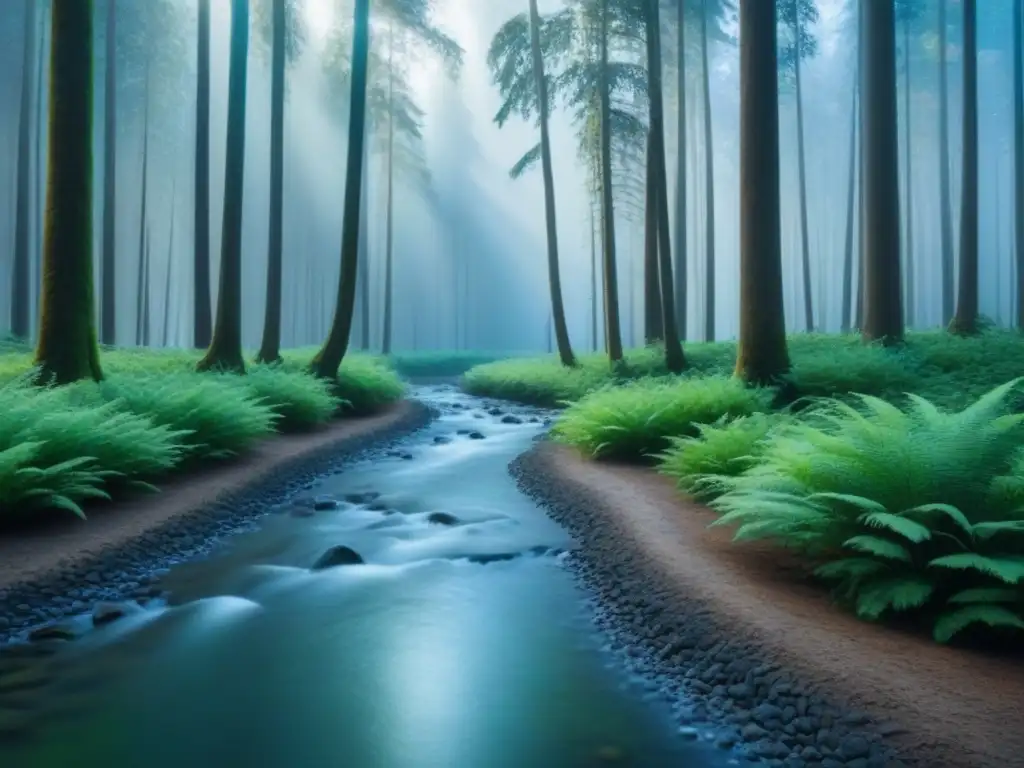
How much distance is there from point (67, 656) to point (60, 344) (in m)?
6.61

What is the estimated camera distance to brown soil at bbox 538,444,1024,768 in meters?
2.88

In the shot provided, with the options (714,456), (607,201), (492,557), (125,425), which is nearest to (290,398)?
(125,425)

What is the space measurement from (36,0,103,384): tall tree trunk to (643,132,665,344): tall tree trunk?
11307 millimetres

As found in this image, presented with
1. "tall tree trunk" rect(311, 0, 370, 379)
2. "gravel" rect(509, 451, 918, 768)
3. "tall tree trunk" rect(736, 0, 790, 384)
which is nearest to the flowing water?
"gravel" rect(509, 451, 918, 768)

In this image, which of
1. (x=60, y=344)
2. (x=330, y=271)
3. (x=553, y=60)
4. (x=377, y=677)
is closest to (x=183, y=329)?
(x=330, y=271)

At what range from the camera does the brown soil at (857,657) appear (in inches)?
113

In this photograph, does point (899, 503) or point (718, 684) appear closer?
point (718, 684)

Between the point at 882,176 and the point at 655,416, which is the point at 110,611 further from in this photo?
the point at 882,176

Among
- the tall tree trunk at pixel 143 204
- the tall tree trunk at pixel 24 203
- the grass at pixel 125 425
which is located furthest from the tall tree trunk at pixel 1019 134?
the tall tree trunk at pixel 24 203

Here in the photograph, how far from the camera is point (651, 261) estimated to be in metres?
20.0

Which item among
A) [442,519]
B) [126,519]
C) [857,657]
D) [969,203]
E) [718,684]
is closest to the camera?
[857,657]

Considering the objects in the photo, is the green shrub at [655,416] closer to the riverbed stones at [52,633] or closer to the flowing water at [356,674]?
the flowing water at [356,674]

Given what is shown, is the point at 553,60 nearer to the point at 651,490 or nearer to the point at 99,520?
the point at 651,490

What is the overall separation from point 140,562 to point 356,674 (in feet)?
8.08
